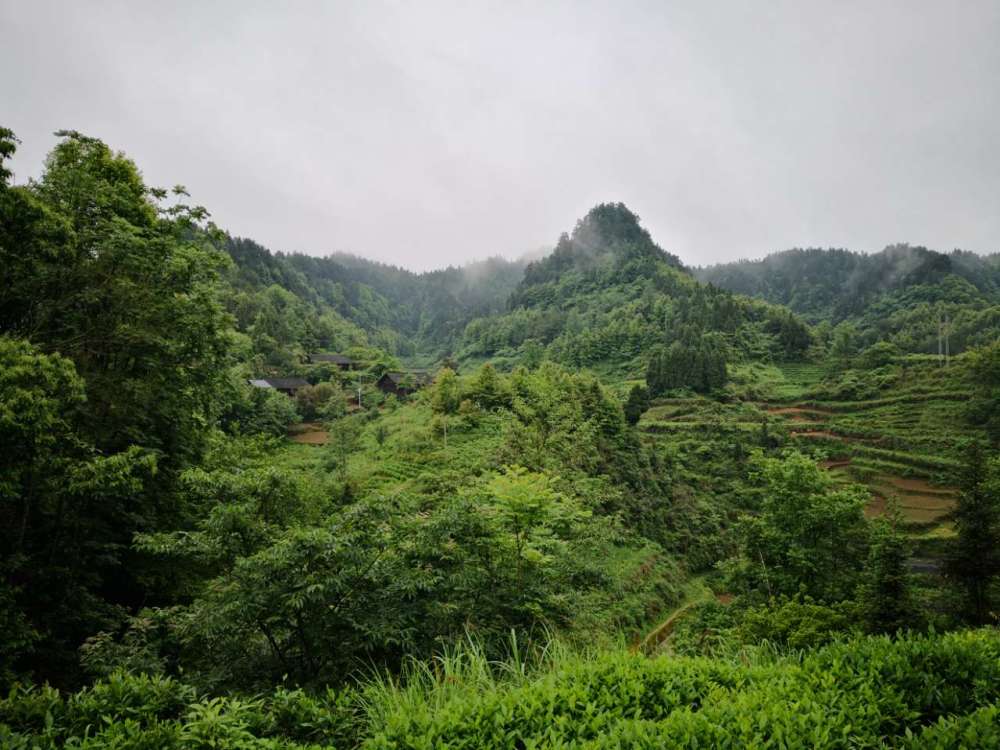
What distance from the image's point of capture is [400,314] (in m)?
152

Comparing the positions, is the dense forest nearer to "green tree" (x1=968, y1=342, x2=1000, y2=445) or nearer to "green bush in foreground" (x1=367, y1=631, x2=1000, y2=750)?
"green bush in foreground" (x1=367, y1=631, x2=1000, y2=750)

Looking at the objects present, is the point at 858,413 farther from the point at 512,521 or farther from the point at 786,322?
the point at 512,521

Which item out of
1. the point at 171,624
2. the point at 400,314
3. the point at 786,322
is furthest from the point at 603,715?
the point at 400,314

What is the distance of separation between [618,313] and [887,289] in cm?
7197

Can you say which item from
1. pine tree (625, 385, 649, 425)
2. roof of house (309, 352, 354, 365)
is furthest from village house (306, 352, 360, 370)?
pine tree (625, 385, 649, 425)

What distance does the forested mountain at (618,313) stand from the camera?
220 ft

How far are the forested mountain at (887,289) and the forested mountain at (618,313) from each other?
21.2 meters

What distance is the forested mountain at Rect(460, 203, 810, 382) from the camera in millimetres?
67125

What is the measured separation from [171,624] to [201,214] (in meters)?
8.75

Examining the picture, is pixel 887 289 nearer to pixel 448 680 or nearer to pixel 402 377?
Answer: pixel 402 377

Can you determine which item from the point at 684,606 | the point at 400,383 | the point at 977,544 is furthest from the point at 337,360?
the point at 977,544

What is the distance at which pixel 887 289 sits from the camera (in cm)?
10962

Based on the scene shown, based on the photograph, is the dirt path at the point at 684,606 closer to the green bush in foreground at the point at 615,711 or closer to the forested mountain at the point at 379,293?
the green bush in foreground at the point at 615,711

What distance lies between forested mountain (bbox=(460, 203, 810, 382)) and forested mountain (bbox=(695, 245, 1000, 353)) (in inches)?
836
